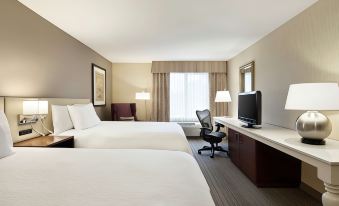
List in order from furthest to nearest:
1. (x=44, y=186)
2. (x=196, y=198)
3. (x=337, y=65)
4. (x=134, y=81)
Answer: (x=134, y=81), (x=337, y=65), (x=44, y=186), (x=196, y=198)

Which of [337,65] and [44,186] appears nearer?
[44,186]

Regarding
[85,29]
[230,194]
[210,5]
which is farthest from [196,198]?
[85,29]

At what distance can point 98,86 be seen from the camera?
16.8 feet

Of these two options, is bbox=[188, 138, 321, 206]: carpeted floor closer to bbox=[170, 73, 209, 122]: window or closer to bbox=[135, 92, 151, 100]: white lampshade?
bbox=[135, 92, 151, 100]: white lampshade

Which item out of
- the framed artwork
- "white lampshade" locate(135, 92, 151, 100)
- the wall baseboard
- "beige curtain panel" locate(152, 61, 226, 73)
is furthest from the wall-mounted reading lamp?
"beige curtain panel" locate(152, 61, 226, 73)

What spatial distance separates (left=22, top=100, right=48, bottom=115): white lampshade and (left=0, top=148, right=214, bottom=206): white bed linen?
0.76m

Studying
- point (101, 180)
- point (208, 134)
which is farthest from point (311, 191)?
point (101, 180)

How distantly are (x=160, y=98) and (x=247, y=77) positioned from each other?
103 inches

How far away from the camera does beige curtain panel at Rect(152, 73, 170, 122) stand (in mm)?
6238

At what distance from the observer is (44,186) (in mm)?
1124

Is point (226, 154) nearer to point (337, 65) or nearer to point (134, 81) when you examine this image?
point (337, 65)

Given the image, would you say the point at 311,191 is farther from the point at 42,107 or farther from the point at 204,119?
the point at 42,107

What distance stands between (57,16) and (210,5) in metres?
2.13

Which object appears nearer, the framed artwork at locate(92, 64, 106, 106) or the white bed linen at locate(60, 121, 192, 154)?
the white bed linen at locate(60, 121, 192, 154)
